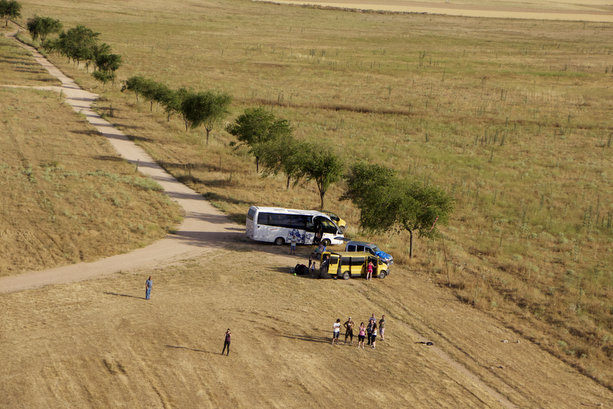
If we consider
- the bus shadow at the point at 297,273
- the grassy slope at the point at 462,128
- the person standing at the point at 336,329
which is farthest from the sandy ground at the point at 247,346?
the grassy slope at the point at 462,128

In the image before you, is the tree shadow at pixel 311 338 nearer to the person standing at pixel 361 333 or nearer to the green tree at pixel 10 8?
the person standing at pixel 361 333

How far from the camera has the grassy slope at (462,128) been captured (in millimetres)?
39906

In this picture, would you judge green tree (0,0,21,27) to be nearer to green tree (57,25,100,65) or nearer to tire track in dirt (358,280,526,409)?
green tree (57,25,100,65)

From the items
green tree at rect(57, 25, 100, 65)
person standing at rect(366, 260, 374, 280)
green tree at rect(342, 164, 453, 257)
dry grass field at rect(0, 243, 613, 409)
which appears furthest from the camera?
green tree at rect(57, 25, 100, 65)

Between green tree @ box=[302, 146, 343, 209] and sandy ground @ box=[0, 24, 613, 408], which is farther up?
green tree @ box=[302, 146, 343, 209]

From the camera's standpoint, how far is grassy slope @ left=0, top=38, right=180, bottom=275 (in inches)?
1529

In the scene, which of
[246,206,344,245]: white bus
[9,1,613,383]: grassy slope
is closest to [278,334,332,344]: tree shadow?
[9,1,613,383]: grassy slope

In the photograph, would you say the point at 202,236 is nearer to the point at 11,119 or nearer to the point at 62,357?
the point at 62,357

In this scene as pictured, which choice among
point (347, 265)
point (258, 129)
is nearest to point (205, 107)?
point (258, 129)

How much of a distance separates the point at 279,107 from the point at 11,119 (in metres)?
35.1

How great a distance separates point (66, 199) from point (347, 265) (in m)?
23.3

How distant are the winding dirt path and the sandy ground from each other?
0.19m

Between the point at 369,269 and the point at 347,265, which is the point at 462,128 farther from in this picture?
the point at 347,265

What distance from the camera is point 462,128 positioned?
84000mm
